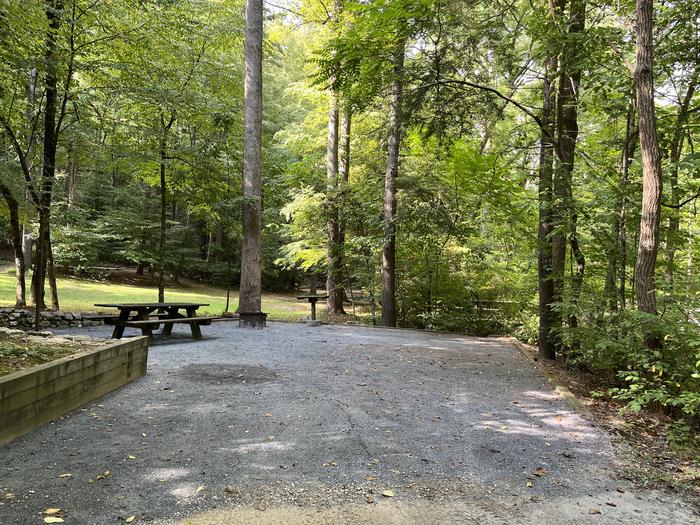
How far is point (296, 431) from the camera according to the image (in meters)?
3.87

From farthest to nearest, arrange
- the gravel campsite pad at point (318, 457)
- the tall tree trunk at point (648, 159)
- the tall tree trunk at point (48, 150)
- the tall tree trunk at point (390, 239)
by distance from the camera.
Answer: the tall tree trunk at point (390, 239)
the tall tree trunk at point (48, 150)
the tall tree trunk at point (648, 159)
the gravel campsite pad at point (318, 457)

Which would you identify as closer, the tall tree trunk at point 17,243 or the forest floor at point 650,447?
the forest floor at point 650,447

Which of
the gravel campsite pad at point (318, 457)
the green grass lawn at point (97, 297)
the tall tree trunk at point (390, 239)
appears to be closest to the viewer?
the gravel campsite pad at point (318, 457)

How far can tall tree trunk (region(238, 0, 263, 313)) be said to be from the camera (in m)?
10.6

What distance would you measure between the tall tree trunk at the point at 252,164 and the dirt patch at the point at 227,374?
4.43m

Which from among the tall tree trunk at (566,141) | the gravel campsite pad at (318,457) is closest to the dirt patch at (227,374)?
the gravel campsite pad at (318,457)

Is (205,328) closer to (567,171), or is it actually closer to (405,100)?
(405,100)

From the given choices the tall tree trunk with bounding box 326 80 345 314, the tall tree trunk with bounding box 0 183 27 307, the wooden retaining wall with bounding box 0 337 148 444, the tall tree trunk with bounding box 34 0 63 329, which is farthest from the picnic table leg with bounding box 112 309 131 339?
the tall tree trunk with bounding box 326 80 345 314

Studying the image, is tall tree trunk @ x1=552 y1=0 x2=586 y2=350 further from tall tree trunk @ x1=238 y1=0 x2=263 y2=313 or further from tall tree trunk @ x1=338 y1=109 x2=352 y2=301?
tall tree trunk @ x1=338 y1=109 x2=352 y2=301

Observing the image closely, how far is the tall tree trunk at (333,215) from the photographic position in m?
13.9

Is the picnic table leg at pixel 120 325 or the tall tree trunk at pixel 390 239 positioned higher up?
the tall tree trunk at pixel 390 239

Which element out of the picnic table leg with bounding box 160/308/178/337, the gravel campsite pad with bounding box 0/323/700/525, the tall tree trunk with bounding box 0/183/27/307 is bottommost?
the gravel campsite pad with bounding box 0/323/700/525

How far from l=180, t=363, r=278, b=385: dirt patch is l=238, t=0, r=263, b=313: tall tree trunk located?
175 inches

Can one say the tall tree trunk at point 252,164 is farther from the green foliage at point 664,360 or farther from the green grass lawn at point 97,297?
the green foliage at point 664,360
